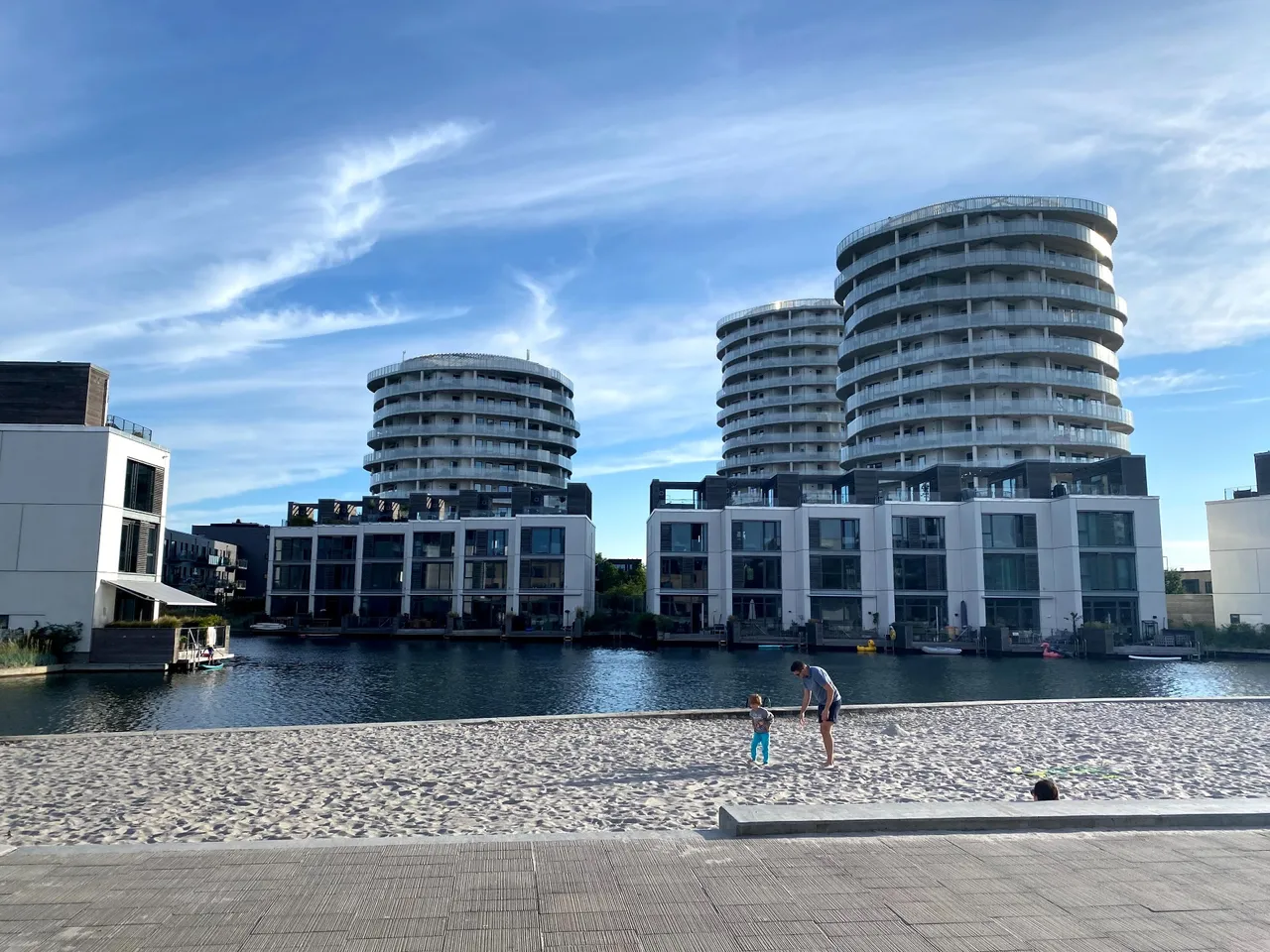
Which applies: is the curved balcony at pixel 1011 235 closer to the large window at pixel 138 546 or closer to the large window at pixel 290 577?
the large window at pixel 290 577

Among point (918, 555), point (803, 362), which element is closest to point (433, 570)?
point (918, 555)

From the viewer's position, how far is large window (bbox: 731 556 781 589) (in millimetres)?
75250

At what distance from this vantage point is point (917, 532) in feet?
238

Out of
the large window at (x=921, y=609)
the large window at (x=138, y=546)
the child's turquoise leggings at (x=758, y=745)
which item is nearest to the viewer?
the child's turquoise leggings at (x=758, y=745)

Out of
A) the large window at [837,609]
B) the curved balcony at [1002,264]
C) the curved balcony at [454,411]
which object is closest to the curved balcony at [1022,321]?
the curved balcony at [1002,264]

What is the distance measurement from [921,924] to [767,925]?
1321 mm

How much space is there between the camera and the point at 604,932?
757cm

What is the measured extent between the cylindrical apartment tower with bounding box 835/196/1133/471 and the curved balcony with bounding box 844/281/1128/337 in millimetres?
133

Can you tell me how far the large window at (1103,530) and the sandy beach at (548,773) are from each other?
154 ft

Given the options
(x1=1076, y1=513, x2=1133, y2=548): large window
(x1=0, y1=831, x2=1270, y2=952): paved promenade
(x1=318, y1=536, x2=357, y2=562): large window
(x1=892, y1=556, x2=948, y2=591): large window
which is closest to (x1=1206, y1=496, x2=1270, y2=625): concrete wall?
(x1=1076, y1=513, x2=1133, y2=548): large window

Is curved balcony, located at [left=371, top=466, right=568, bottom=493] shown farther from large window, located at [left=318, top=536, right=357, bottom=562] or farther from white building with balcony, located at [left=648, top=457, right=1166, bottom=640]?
white building with balcony, located at [left=648, top=457, right=1166, bottom=640]

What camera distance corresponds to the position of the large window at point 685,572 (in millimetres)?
76938

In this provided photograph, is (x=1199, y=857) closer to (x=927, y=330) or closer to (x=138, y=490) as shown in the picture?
(x=138, y=490)

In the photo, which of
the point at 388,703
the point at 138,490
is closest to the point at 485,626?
the point at 138,490
